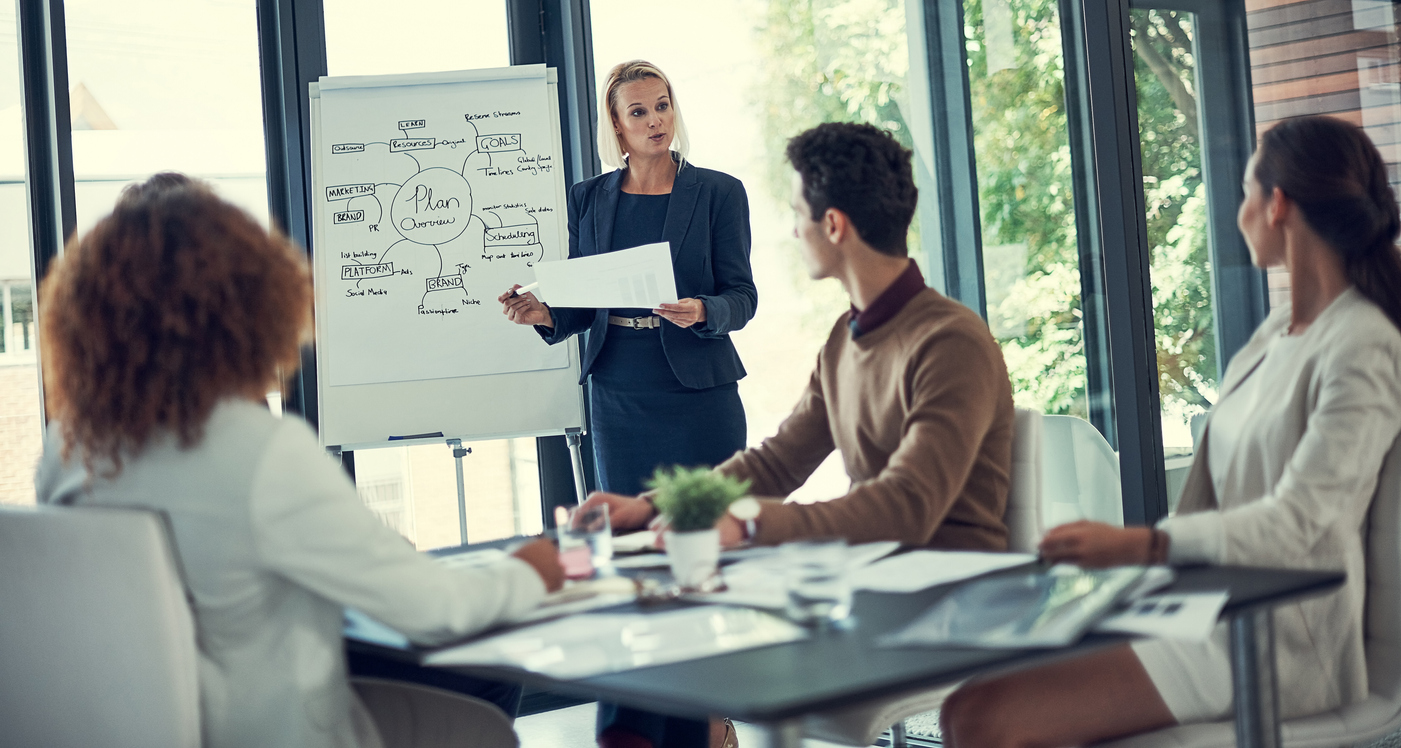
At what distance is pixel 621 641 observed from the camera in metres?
1.21

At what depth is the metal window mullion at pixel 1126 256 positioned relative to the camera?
2914mm

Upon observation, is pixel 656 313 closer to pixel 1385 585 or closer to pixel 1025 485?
pixel 1025 485

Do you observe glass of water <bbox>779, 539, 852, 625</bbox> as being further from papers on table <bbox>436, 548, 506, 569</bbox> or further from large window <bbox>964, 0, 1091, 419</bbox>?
large window <bbox>964, 0, 1091, 419</bbox>

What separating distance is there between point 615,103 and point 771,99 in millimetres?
755

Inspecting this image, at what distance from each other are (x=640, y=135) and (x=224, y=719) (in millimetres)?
1998

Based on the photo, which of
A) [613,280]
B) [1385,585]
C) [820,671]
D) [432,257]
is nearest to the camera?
[820,671]

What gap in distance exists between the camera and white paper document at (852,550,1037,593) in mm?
1383

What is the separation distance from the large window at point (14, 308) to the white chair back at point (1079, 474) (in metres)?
2.67

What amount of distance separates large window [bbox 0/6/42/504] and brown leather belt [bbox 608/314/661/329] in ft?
5.38

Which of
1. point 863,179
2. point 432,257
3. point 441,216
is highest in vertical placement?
point 441,216

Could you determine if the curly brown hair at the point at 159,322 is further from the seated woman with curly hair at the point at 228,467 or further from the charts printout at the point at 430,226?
the charts printout at the point at 430,226

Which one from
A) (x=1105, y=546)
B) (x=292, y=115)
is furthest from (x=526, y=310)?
(x=1105, y=546)

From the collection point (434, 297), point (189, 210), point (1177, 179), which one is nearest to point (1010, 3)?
point (1177, 179)

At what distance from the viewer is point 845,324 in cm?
204
